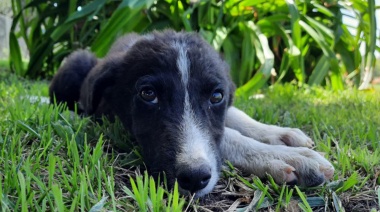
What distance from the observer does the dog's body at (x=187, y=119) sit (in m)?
2.29

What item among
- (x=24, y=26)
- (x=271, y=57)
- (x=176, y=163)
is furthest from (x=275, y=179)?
(x=24, y=26)

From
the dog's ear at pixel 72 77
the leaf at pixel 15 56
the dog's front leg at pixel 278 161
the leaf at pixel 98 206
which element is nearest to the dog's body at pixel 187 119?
the dog's front leg at pixel 278 161

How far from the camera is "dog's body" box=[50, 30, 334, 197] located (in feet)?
7.51

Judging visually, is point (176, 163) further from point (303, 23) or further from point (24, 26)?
point (24, 26)

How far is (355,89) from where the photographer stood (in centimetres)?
594

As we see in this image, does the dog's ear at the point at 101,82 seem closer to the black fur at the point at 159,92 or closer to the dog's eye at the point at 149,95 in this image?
the black fur at the point at 159,92

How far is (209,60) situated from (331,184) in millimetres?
1152

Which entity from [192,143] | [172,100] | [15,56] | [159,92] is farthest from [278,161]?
[15,56]

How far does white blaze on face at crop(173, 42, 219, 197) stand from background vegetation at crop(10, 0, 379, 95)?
3.03m

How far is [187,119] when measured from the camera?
2.48 meters

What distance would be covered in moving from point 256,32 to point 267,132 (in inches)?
133

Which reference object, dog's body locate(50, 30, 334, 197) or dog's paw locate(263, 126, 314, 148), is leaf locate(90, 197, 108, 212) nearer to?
dog's body locate(50, 30, 334, 197)

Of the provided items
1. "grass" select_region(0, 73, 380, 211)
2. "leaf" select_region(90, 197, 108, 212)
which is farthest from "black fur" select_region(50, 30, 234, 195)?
A: "leaf" select_region(90, 197, 108, 212)

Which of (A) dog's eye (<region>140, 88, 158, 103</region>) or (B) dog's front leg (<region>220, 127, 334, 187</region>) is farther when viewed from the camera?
(A) dog's eye (<region>140, 88, 158, 103</region>)
